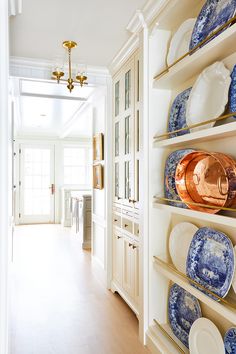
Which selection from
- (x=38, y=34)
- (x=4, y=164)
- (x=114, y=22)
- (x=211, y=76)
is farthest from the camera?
(x=38, y=34)

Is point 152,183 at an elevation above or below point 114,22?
below

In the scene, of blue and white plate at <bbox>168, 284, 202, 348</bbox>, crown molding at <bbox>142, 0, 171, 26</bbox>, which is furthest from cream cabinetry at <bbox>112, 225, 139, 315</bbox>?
crown molding at <bbox>142, 0, 171, 26</bbox>

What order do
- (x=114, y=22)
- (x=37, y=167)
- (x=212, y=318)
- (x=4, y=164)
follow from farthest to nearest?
(x=37, y=167)
(x=114, y=22)
(x=212, y=318)
(x=4, y=164)

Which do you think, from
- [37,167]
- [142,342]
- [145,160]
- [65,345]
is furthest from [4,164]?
[37,167]

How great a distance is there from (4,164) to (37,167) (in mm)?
6804

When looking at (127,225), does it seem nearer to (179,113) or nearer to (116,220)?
(116,220)

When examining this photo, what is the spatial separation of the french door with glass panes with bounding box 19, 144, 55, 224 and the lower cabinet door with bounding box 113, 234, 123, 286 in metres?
5.11

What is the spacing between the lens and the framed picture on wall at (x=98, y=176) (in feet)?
11.1

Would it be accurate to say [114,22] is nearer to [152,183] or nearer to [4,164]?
[152,183]

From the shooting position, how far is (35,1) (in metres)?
1.94

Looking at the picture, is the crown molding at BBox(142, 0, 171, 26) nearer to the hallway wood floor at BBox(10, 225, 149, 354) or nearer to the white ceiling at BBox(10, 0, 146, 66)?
the white ceiling at BBox(10, 0, 146, 66)

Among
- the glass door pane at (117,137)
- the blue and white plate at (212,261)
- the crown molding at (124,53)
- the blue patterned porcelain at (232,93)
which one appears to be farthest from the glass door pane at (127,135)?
the blue patterned porcelain at (232,93)

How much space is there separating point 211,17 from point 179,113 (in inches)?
23.1

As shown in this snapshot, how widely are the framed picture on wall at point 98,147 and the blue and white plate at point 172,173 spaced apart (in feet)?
4.96
